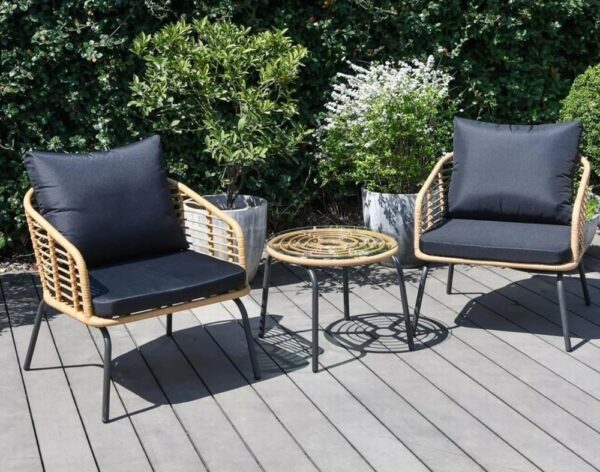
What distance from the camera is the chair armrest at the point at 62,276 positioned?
327 cm

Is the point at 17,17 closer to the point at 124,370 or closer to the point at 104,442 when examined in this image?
the point at 124,370

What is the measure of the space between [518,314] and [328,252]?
115 cm

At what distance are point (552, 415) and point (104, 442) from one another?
1.61m

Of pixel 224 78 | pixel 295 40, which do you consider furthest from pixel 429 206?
pixel 295 40

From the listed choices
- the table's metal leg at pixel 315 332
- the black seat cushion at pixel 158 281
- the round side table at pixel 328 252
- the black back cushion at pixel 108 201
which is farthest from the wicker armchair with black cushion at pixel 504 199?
the black back cushion at pixel 108 201

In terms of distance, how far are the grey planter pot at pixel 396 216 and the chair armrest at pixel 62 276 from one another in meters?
1.99

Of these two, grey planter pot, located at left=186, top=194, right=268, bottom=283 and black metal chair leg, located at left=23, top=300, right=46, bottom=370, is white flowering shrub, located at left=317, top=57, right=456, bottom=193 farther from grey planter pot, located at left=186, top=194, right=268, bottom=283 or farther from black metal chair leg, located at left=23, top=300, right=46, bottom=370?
black metal chair leg, located at left=23, top=300, right=46, bottom=370

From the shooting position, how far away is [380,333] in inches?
163

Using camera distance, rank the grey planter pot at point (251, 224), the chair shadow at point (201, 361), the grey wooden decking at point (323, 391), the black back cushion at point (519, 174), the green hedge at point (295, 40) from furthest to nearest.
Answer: the green hedge at point (295, 40), the grey planter pot at point (251, 224), the black back cushion at point (519, 174), the chair shadow at point (201, 361), the grey wooden decking at point (323, 391)

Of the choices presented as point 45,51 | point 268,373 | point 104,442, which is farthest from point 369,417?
point 45,51

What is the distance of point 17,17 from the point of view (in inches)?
190

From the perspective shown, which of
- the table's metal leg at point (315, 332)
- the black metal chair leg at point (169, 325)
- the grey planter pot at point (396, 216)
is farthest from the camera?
the grey planter pot at point (396, 216)

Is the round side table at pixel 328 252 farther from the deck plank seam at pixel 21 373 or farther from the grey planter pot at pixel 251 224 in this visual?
the deck plank seam at pixel 21 373

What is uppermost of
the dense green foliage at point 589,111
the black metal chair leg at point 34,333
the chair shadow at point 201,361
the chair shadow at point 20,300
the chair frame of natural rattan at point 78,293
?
the dense green foliage at point 589,111
